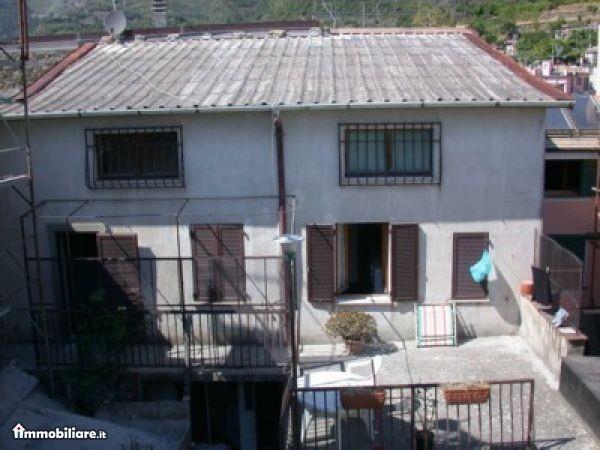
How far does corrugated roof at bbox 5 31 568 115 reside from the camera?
39.3ft

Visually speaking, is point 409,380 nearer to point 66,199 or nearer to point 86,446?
point 86,446

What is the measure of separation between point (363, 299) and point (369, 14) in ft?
150

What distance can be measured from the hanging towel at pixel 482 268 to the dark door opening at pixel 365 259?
1.81 metres

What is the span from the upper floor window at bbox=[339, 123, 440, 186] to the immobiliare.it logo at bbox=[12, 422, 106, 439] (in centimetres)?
579

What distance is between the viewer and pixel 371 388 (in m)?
8.65

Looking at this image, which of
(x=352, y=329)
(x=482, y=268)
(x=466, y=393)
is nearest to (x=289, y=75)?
(x=352, y=329)

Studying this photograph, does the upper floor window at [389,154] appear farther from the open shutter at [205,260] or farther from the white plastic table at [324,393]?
the white plastic table at [324,393]

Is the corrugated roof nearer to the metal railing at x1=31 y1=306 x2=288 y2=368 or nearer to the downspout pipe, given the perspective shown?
the downspout pipe

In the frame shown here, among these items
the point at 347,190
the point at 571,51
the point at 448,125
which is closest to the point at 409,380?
the point at 347,190

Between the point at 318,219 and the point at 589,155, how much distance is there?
20.3 ft

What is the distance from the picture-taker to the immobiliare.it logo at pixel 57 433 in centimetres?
982

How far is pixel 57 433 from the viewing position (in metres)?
9.99

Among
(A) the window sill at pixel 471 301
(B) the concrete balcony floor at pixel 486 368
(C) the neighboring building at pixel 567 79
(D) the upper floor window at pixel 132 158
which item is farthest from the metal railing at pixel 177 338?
(C) the neighboring building at pixel 567 79

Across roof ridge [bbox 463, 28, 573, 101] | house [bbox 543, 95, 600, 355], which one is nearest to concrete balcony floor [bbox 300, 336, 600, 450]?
house [bbox 543, 95, 600, 355]
